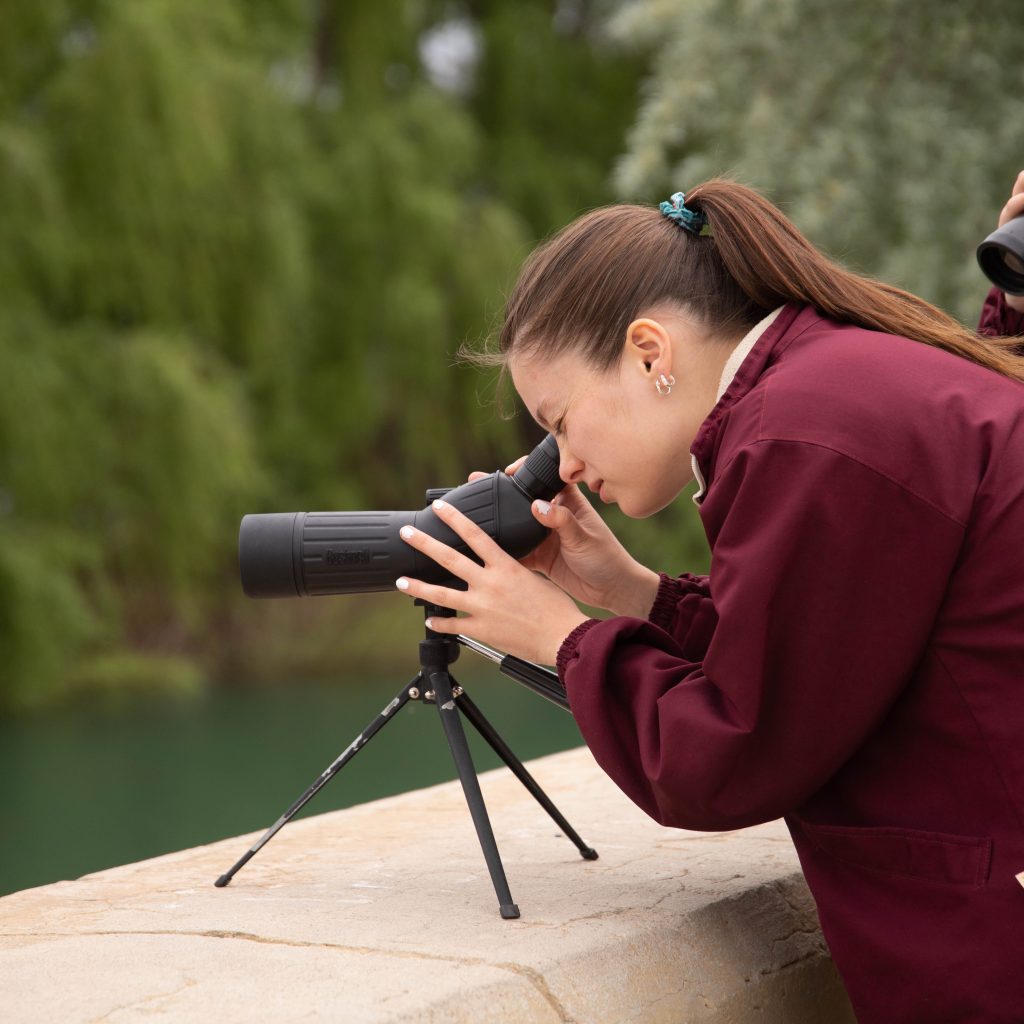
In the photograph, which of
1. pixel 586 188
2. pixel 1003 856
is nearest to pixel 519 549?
pixel 1003 856

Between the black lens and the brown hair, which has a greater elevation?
the brown hair

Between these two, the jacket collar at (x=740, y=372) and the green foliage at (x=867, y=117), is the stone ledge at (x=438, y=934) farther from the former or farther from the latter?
the green foliage at (x=867, y=117)

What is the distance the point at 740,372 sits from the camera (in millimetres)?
1184

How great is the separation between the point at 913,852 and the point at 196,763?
183 inches

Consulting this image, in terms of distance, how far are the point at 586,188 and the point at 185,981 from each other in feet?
25.0

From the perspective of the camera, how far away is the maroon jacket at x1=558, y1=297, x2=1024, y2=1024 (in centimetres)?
106

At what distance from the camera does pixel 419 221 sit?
666 cm

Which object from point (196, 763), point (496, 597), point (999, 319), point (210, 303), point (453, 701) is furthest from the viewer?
point (210, 303)

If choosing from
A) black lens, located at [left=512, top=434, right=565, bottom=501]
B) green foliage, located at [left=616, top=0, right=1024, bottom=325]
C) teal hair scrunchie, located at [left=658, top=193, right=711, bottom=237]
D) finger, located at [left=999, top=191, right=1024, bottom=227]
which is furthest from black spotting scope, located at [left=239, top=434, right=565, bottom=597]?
green foliage, located at [left=616, top=0, right=1024, bottom=325]

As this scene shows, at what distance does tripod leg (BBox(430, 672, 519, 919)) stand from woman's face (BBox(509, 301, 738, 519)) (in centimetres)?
27

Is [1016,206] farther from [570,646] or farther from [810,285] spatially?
[570,646]

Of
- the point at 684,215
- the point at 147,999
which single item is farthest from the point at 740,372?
the point at 147,999

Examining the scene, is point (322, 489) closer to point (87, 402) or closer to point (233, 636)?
point (233, 636)

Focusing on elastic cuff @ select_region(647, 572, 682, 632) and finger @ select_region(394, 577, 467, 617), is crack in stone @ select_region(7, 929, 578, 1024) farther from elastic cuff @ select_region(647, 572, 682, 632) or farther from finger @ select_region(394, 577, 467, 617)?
elastic cuff @ select_region(647, 572, 682, 632)
